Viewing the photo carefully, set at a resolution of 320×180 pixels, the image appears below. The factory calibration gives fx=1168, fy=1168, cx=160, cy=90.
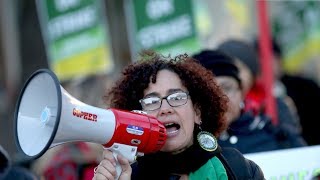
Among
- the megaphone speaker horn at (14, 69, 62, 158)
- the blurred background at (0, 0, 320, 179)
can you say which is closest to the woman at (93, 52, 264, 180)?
the megaphone speaker horn at (14, 69, 62, 158)

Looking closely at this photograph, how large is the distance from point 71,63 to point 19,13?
14.7 feet

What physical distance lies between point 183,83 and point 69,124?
654 millimetres

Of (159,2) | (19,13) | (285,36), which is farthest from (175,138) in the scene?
(19,13)

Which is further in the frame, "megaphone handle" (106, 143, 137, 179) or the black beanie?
the black beanie

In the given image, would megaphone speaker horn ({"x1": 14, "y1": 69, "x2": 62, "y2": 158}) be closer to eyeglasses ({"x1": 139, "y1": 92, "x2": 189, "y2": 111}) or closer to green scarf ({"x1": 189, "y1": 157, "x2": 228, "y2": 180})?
eyeglasses ({"x1": 139, "y1": 92, "x2": 189, "y2": 111})

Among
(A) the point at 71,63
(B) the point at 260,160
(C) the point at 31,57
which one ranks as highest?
(B) the point at 260,160

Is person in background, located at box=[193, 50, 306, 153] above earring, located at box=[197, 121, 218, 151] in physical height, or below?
below

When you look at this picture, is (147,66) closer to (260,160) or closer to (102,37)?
(260,160)

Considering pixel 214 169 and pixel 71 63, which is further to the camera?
pixel 71 63

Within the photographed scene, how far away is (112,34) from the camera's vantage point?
13625 mm

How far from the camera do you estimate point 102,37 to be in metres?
9.93

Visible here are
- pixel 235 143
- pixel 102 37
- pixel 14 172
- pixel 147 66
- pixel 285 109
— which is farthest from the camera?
pixel 102 37

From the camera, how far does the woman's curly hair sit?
15.5 ft

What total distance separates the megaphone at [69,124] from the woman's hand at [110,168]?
0.03m
